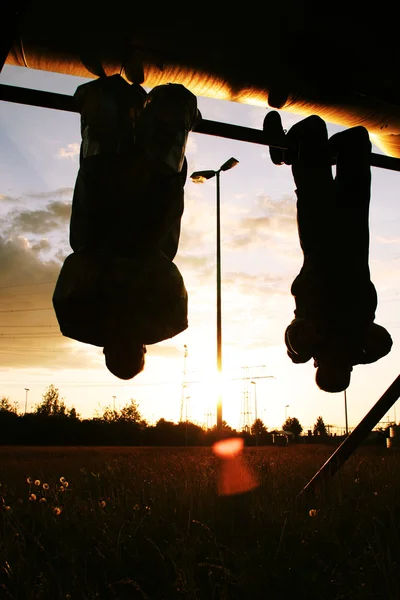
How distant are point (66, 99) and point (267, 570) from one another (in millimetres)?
1556

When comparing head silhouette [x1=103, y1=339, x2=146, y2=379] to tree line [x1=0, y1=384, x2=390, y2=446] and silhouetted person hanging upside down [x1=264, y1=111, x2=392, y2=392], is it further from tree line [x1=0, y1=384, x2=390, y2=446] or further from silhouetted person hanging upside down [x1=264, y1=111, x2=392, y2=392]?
tree line [x1=0, y1=384, x2=390, y2=446]

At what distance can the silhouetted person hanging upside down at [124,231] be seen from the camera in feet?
4.06

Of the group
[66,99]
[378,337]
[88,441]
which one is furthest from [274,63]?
[88,441]

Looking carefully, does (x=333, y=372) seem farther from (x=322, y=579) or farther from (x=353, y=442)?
(x=353, y=442)

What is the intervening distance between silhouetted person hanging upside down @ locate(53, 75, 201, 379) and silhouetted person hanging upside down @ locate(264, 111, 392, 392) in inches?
19.9

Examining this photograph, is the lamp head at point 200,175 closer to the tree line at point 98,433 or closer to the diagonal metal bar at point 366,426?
the diagonal metal bar at point 366,426

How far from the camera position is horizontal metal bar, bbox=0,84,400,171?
1.73m

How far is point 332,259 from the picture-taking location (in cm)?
168

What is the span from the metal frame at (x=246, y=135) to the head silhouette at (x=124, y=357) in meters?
0.70

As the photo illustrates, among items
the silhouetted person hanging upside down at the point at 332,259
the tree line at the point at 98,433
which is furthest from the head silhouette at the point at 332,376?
the tree line at the point at 98,433

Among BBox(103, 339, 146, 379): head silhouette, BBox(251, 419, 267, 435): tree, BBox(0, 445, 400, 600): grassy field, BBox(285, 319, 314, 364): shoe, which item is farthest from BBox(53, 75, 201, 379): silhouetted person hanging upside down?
BBox(251, 419, 267, 435): tree

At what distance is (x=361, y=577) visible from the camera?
5.59 ft

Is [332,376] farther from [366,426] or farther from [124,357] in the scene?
[366,426]

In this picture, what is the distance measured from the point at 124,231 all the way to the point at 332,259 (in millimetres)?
685
